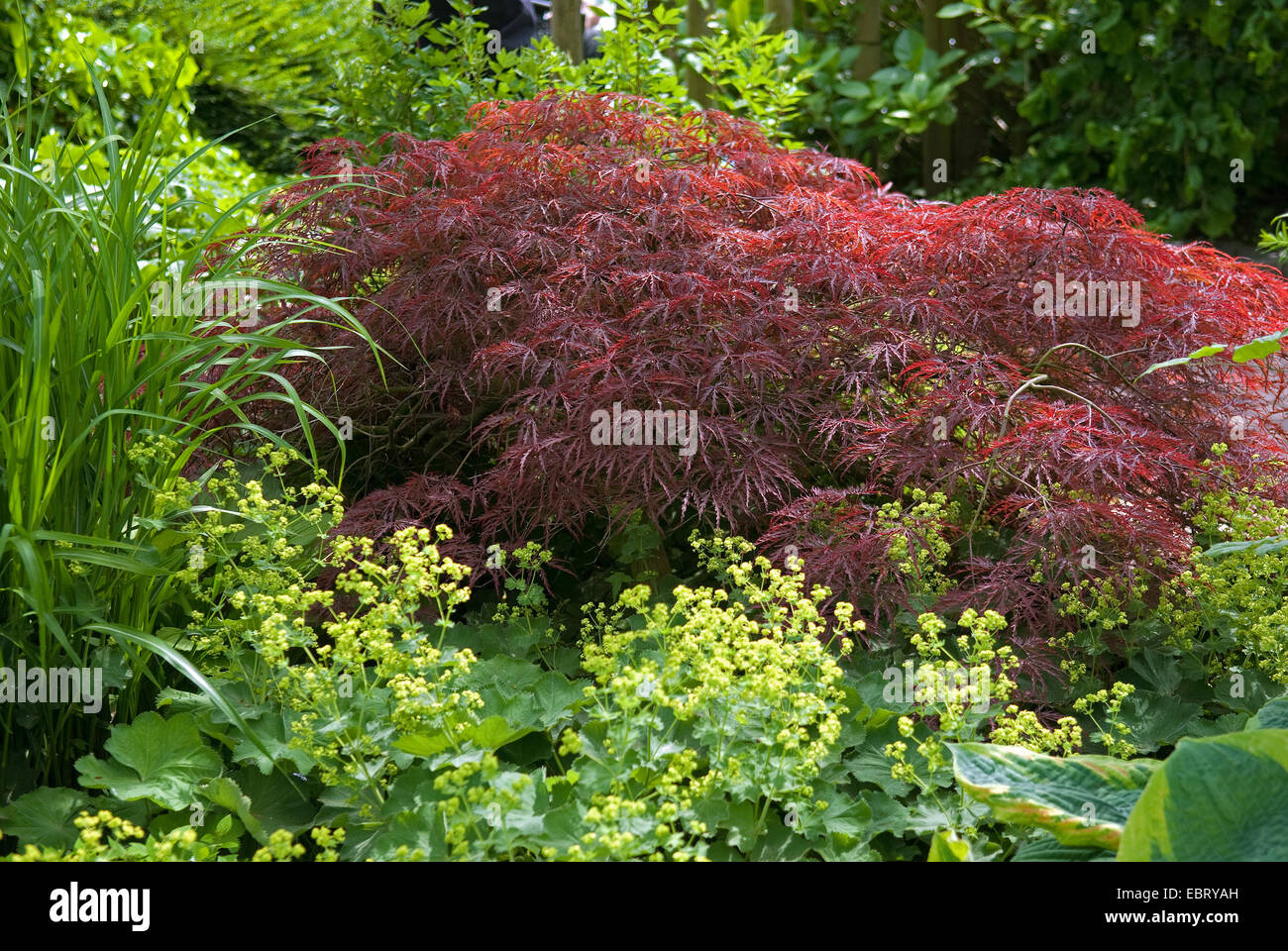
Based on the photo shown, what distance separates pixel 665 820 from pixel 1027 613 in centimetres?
98

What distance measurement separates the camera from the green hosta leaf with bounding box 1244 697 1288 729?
1.66 m

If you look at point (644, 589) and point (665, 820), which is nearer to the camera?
point (665, 820)

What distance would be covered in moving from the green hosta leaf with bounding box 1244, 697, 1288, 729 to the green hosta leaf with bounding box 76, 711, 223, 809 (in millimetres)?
1609

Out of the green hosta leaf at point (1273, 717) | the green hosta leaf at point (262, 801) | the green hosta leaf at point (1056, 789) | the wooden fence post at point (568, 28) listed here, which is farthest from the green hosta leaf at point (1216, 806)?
the wooden fence post at point (568, 28)

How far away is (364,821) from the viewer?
67.3 inches

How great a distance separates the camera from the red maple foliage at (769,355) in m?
2.15

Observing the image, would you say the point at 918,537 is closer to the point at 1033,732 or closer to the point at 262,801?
the point at 1033,732

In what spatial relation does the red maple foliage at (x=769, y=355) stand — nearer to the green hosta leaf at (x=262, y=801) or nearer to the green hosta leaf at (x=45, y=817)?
the green hosta leaf at (x=262, y=801)

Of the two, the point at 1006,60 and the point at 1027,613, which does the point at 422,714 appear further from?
the point at 1006,60

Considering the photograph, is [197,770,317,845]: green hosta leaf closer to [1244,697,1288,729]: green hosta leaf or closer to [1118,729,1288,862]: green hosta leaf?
[1118,729,1288,862]: green hosta leaf

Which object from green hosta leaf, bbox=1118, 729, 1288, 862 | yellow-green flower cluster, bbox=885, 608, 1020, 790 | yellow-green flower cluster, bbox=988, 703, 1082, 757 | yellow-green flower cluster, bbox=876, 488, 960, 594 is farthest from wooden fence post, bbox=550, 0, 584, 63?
green hosta leaf, bbox=1118, 729, 1288, 862

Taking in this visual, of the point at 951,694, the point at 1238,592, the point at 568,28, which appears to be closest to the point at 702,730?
the point at 951,694

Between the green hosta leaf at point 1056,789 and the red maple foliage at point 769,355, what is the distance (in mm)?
527
